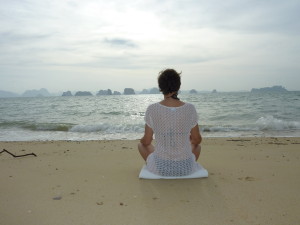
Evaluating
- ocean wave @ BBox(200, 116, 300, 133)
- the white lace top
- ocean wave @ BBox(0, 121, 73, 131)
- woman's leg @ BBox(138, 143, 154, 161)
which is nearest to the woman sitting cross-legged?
the white lace top

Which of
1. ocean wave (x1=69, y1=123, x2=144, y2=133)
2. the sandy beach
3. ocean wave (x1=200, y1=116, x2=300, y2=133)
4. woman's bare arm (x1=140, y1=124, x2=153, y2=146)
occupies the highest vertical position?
woman's bare arm (x1=140, y1=124, x2=153, y2=146)

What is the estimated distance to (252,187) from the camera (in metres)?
3.62

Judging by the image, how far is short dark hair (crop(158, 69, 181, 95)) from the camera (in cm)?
353

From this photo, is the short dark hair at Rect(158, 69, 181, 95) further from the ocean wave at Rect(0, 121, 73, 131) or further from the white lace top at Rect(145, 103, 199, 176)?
the ocean wave at Rect(0, 121, 73, 131)

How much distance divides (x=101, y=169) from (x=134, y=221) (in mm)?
2071

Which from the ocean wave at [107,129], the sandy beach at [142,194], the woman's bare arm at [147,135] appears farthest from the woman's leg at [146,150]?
the ocean wave at [107,129]

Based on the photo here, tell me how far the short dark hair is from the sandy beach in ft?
4.12

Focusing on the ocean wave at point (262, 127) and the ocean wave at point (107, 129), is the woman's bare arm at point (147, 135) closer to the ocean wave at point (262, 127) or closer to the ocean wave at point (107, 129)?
the ocean wave at point (107, 129)

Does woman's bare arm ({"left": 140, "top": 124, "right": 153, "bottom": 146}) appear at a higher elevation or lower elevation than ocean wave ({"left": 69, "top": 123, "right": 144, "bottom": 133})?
higher

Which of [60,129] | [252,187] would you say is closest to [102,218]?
[252,187]

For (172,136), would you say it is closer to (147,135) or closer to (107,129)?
(147,135)

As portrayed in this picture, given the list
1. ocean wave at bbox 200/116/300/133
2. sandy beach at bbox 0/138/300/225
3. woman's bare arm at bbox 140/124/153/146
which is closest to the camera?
sandy beach at bbox 0/138/300/225

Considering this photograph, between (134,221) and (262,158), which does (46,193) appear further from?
(262,158)

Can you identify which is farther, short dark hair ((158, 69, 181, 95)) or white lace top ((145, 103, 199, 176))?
white lace top ((145, 103, 199, 176))
